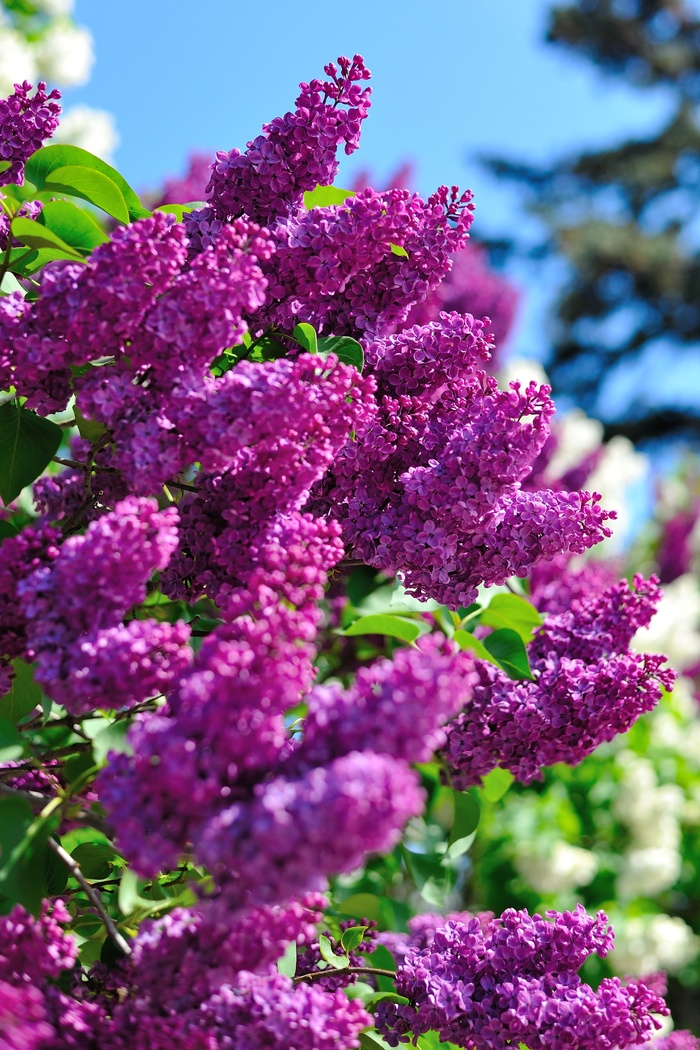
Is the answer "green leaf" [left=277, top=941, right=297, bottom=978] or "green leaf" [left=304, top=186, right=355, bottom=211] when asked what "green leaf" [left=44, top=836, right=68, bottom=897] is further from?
"green leaf" [left=304, top=186, right=355, bottom=211]

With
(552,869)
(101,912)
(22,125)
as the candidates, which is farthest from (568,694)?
(552,869)

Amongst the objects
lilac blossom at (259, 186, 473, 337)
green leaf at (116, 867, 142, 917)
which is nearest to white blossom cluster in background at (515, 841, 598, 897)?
lilac blossom at (259, 186, 473, 337)

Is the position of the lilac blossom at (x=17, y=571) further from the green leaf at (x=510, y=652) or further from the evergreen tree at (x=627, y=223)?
the evergreen tree at (x=627, y=223)

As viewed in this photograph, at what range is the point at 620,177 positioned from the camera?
44.4 feet

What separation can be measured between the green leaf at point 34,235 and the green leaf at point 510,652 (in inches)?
23.3

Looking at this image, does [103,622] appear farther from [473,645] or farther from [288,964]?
[473,645]

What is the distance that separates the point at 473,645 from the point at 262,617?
46 cm

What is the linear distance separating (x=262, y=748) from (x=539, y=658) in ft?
1.90

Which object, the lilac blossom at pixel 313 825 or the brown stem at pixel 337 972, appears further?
the brown stem at pixel 337 972

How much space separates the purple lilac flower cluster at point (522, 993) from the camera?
85cm

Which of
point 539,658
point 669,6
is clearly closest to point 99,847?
point 539,658

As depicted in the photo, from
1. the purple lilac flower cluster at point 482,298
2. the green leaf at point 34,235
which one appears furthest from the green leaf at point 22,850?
the purple lilac flower cluster at point 482,298

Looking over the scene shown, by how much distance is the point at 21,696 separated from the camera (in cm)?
94

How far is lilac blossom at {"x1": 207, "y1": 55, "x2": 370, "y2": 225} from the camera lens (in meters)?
0.96
